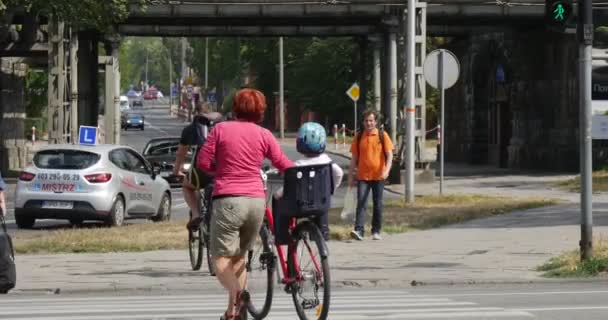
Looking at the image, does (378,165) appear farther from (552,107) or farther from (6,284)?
(552,107)

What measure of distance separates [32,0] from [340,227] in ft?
33.6

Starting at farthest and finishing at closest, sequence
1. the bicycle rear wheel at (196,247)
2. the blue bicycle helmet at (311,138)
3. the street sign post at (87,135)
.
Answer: the street sign post at (87,135) → the bicycle rear wheel at (196,247) → the blue bicycle helmet at (311,138)

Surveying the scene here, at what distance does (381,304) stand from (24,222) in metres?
13.7

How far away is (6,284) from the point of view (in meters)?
12.6

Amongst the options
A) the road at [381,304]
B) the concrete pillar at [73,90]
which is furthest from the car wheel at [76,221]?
the concrete pillar at [73,90]

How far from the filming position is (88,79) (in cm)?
5400

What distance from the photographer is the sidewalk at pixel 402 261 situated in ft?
51.2

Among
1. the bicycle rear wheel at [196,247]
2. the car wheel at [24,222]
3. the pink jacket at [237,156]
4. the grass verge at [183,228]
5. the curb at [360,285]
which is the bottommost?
the car wheel at [24,222]

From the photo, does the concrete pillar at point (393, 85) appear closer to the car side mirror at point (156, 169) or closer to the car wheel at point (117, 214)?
the car side mirror at point (156, 169)

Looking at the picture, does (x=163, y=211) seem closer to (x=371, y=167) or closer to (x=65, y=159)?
(x=65, y=159)

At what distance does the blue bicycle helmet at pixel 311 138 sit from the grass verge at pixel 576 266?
4474 millimetres

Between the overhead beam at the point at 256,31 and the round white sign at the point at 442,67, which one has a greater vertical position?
the overhead beam at the point at 256,31

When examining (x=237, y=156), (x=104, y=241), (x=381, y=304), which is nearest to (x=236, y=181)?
(x=237, y=156)

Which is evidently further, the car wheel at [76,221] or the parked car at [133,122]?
the parked car at [133,122]
